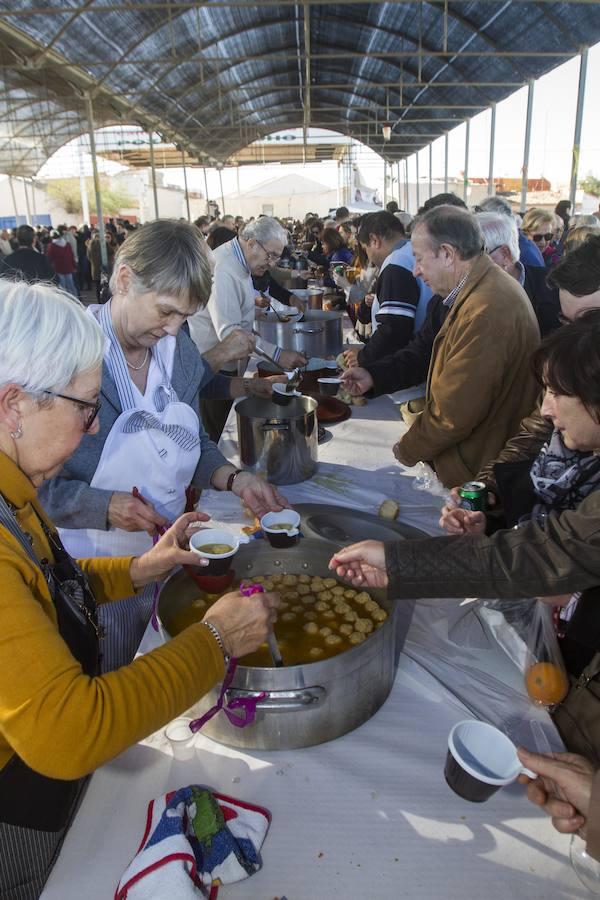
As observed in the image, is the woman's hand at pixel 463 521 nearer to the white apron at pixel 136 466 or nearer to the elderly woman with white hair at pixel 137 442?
the elderly woman with white hair at pixel 137 442

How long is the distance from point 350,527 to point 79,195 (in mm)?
41963

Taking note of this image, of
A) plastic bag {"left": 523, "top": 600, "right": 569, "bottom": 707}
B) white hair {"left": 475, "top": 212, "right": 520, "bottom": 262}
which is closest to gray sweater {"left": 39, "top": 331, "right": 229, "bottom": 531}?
plastic bag {"left": 523, "top": 600, "right": 569, "bottom": 707}

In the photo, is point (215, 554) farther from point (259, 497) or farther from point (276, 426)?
point (276, 426)

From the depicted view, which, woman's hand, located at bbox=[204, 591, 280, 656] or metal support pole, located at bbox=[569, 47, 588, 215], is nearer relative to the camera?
woman's hand, located at bbox=[204, 591, 280, 656]

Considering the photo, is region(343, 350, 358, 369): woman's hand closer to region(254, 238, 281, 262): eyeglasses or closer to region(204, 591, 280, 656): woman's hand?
region(254, 238, 281, 262): eyeglasses

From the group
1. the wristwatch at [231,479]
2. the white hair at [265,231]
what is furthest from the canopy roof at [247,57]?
the wristwatch at [231,479]

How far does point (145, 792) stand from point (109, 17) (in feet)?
39.2

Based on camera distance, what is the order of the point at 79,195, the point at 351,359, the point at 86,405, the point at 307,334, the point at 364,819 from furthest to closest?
1. the point at 79,195
2. the point at 307,334
3. the point at 351,359
4. the point at 86,405
5. the point at 364,819

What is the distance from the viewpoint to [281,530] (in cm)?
145

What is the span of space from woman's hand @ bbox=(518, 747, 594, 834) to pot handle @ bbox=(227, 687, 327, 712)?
33 cm

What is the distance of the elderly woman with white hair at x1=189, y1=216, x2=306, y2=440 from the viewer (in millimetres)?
3693

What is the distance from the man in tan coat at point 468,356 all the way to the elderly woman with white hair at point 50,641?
1.23 meters

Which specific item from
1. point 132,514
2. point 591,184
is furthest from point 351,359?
point 591,184

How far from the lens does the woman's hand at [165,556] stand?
52.7 inches
